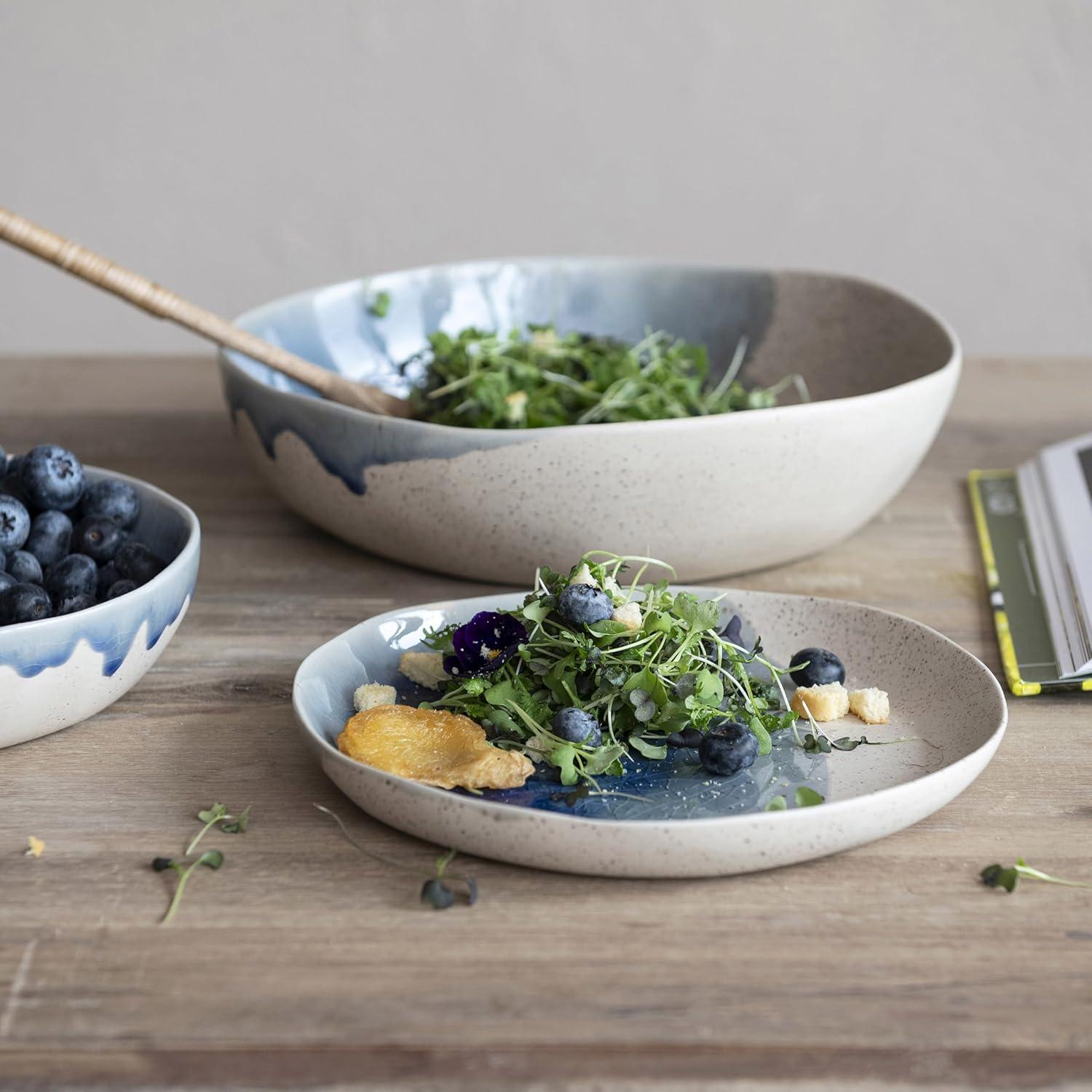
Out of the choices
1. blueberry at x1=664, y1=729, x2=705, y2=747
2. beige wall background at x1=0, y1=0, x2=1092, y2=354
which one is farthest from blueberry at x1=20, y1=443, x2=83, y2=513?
beige wall background at x1=0, y1=0, x2=1092, y2=354

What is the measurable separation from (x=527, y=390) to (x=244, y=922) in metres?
0.82

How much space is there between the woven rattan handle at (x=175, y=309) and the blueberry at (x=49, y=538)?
0.96 ft

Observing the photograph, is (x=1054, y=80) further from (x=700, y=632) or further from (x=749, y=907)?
(x=749, y=907)

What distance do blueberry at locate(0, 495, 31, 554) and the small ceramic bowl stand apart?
5.2 inches

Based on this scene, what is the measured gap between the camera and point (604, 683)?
95cm

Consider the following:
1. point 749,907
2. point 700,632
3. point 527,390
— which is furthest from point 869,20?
Answer: point 749,907

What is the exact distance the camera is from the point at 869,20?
9.92 feet

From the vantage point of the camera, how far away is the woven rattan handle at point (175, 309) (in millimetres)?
1234

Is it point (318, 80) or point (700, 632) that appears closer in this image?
point (700, 632)

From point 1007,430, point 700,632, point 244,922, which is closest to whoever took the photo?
point 244,922

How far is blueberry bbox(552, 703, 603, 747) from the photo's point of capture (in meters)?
0.90

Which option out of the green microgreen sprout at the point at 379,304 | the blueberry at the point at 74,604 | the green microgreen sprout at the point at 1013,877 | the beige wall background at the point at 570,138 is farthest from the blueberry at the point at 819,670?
the beige wall background at the point at 570,138

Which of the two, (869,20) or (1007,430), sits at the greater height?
(869,20)

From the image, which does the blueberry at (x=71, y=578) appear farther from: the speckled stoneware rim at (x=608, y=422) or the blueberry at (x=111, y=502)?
the speckled stoneware rim at (x=608, y=422)
